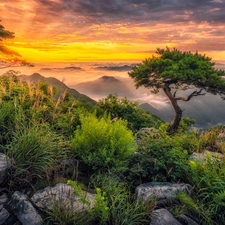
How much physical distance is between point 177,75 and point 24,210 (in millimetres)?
14858

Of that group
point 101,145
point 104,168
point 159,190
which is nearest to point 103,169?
point 104,168

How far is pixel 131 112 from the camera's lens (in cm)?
1497

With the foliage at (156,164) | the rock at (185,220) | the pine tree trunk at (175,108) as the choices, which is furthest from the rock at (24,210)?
the pine tree trunk at (175,108)

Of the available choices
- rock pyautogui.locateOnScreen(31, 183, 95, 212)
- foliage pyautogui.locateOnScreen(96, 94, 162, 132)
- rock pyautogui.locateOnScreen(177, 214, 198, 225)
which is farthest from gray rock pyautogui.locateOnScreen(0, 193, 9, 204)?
foliage pyautogui.locateOnScreen(96, 94, 162, 132)

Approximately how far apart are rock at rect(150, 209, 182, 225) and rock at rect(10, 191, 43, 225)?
1668mm

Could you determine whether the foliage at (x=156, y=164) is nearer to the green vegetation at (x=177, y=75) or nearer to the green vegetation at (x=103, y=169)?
the green vegetation at (x=103, y=169)

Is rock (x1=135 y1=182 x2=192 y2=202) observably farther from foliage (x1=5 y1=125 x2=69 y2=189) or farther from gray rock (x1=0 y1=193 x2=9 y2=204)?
gray rock (x1=0 y1=193 x2=9 y2=204)

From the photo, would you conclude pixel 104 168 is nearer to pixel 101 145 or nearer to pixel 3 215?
pixel 101 145

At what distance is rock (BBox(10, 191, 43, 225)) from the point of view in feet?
13.0

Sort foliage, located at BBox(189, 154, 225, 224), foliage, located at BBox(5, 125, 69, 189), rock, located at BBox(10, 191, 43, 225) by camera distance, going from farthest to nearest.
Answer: foliage, located at BBox(5, 125, 69, 189), foliage, located at BBox(189, 154, 225, 224), rock, located at BBox(10, 191, 43, 225)

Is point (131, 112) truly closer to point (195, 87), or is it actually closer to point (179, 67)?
point (179, 67)

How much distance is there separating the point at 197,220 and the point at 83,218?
185cm

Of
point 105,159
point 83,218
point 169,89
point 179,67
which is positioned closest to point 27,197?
point 83,218

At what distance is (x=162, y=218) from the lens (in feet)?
13.7
